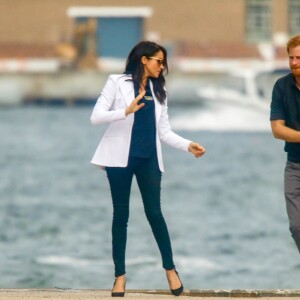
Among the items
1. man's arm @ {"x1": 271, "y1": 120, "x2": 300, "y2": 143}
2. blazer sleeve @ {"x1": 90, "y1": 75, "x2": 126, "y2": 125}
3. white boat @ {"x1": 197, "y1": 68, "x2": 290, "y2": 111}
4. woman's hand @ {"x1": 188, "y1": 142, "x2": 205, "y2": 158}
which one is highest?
blazer sleeve @ {"x1": 90, "y1": 75, "x2": 126, "y2": 125}

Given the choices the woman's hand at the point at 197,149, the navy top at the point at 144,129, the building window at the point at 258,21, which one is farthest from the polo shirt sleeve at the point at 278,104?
Result: the building window at the point at 258,21

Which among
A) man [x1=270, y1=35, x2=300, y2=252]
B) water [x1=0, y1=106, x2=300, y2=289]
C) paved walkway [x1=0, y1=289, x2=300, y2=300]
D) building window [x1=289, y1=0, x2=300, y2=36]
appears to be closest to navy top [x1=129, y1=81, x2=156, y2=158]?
man [x1=270, y1=35, x2=300, y2=252]

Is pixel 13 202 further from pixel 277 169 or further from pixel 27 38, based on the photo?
pixel 27 38

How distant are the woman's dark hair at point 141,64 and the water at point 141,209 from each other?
2064 cm

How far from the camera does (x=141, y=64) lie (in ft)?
29.3

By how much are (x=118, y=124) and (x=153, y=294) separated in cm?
112

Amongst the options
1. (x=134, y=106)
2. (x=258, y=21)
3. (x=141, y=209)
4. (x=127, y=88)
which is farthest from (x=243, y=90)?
(x=134, y=106)

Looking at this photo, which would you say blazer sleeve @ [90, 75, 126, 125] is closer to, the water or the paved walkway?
the paved walkway

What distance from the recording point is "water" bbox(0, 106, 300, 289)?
3606 centimetres

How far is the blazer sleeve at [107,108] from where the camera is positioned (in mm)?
8703

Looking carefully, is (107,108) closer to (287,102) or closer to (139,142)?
(139,142)

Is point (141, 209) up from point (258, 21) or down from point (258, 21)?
up

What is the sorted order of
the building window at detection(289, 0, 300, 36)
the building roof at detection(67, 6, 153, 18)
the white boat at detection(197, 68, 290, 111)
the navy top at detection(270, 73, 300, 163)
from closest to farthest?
the navy top at detection(270, 73, 300, 163) < the building window at detection(289, 0, 300, 36) < the building roof at detection(67, 6, 153, 18) < the white boat at detection(197, 68, 290, 111)

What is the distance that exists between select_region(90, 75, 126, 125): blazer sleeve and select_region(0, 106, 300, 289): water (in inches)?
815
